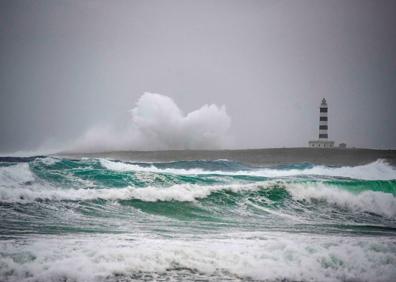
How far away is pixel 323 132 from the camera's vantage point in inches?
1921

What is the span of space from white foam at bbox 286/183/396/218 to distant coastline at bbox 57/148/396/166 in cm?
2466

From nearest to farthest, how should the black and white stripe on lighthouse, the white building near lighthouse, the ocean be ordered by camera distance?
1. the ocean
2. the white building near lighthouse
3. the black and white stripe on lighthouse

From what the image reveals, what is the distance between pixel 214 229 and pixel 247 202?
12.9 feet

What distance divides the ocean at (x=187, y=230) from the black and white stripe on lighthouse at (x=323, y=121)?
3289 cm

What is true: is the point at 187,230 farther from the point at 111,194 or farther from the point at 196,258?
the point at 111,194

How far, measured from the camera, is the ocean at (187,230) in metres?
6.09

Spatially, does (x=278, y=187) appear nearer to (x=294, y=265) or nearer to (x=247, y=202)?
(x=247, y=202)

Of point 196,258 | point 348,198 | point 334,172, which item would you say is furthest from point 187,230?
point 334,172

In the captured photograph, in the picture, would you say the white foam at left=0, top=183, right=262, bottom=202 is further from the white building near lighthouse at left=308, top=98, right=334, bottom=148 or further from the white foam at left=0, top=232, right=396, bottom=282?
the white building near lighthouse at left=308, top=98, right=334, bottom=148

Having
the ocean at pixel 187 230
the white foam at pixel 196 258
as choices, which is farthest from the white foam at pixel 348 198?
the white foam at pixel 196 258

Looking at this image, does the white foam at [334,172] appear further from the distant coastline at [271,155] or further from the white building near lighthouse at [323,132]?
the white building near lighthouse at [323,132]

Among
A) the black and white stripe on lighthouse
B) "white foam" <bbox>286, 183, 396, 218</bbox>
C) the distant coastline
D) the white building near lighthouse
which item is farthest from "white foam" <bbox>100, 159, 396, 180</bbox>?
"white foam" <bbox>286, 183, 396, 218</bbox>

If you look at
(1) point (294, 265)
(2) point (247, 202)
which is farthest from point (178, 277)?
(2) point (247, 202)

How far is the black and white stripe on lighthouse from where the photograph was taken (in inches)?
1916
